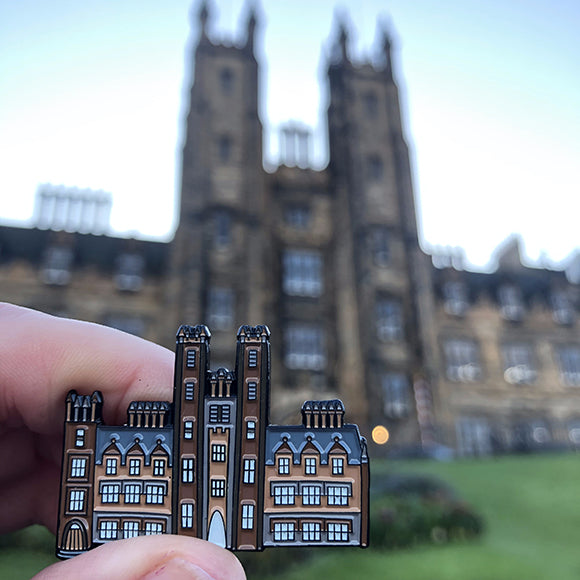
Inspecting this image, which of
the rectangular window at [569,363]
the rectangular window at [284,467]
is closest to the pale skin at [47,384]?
the rectangular window at [284,467]

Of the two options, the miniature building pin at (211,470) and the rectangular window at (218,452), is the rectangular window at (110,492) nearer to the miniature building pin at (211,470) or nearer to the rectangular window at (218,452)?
the miniature building pin at (211,470)

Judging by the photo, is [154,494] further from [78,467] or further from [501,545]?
[501,545]

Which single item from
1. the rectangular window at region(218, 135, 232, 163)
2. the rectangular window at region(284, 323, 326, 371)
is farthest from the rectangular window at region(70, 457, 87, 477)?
the rectangular window at region(218, 135, 232, 163)

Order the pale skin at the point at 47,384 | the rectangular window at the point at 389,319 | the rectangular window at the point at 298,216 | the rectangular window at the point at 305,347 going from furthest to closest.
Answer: the rectangular window at the point at 298,216 → the rectangular window at the point at 389,319 → the rectangular window at the point at 305,347 → the pale skin at the point at 47,384

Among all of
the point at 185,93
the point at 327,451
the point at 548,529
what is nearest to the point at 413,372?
the point at 548,529

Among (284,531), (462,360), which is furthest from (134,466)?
(462,360)
